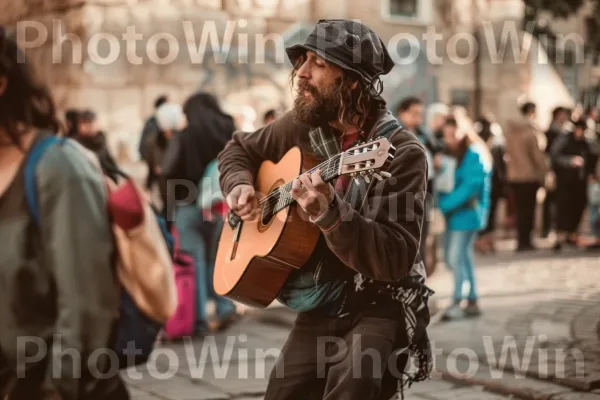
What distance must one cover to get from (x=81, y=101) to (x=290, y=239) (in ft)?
33.4

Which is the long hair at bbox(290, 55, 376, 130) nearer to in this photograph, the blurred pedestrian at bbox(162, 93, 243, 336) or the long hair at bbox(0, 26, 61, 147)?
the long hair at bbox(0, 26, 61, 147)

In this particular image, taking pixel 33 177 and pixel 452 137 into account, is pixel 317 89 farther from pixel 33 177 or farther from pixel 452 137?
pixel 452 137

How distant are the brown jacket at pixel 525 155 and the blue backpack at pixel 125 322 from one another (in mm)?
10344

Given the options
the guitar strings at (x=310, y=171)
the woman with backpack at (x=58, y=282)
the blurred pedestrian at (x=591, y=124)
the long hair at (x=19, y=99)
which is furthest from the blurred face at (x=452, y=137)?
the woman with backpack at (x=58, y=282)

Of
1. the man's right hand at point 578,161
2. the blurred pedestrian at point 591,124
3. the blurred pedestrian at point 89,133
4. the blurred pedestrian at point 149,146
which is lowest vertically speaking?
the man's right hand at point 578,161

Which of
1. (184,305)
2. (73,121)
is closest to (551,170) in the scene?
(73,121)

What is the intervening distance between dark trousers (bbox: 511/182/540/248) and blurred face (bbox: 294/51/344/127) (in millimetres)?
9807

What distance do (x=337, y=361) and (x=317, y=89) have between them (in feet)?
2.95

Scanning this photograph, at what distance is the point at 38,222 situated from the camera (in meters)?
2.49

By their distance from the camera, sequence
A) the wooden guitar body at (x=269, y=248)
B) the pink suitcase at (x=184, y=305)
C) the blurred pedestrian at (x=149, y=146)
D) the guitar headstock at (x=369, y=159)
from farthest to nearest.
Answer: the blurred pedestrian at (x=149, y=146) < the pink suitcase at (x=184, y=305) < the wooden guitar body at (x=269, y=248) < the guitar headstock at (x=369, y=159)

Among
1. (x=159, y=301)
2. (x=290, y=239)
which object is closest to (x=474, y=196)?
(x=290, y=239)

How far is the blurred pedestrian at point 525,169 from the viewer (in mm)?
12328

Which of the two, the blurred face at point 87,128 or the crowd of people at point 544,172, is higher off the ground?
the blurred face at point 87,128
